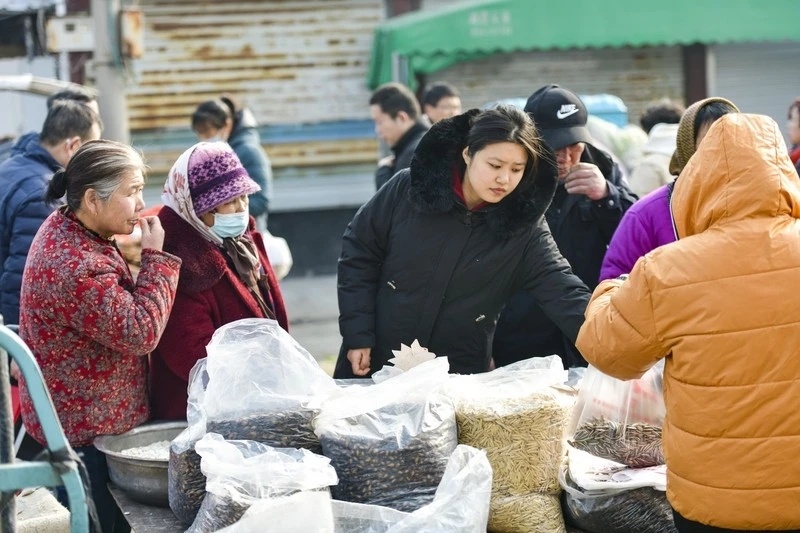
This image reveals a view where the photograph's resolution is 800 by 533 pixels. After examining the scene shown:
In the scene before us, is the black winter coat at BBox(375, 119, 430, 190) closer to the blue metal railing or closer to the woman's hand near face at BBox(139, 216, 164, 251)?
the woman's hand near face at BBox(139, 216, 164, 251)

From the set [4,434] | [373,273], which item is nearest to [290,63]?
[373,273]

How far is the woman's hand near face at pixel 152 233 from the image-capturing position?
3.10 metres

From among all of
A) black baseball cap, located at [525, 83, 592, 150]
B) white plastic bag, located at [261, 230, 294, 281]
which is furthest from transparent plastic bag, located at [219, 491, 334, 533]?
white plastic bag, located at [261, 230, 294, 281]

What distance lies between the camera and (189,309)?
128 inches

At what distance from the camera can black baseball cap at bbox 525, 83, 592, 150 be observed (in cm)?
390

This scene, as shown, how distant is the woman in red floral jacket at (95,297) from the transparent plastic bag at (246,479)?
54 centimetres

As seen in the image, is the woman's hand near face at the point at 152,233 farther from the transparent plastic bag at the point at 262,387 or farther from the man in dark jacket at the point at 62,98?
the man in dark jacket at the point at 62,98

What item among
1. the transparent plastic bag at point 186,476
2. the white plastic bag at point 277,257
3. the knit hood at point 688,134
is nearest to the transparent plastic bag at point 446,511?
the transparent plastic bag at point 186,476

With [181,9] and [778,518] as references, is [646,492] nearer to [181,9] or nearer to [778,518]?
[778,518]

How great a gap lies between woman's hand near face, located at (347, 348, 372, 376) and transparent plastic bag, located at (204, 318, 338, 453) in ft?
1.82

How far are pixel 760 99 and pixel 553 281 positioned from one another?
32.2 ft

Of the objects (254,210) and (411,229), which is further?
(254,210)

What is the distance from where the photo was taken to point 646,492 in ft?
8.98

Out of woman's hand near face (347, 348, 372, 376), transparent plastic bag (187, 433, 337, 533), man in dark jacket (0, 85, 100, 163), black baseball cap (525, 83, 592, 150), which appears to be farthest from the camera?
man in dark jacket (0, 85, 100, 163)
